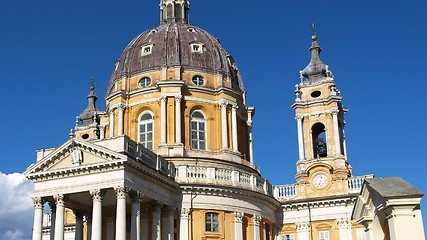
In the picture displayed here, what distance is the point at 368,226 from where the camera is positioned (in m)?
14.0

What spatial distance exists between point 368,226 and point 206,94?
97.4ft

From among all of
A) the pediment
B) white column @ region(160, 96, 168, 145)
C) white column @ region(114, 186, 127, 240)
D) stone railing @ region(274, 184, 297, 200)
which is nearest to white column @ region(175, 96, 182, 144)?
white column @ region(160, 96, 168, 145)

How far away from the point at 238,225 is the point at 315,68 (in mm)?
16589

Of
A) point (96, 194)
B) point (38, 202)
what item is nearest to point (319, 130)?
point (96, 194)

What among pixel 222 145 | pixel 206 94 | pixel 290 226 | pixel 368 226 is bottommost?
pixel 368 226

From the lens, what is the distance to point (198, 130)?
42344 mm

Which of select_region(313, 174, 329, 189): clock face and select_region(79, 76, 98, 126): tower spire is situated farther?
select_region(79, 76, 98, 126): tower spire

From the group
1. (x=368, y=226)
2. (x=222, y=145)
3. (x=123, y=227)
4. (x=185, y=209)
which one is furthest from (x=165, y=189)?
(x=368, y=226)

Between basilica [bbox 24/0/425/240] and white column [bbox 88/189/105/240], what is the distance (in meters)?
0.05

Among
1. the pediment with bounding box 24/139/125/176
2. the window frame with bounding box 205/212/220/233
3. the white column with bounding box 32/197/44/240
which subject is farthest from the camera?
the window frame with bounding box 205/212/220/233

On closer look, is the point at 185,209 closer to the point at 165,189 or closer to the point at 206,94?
the point at 165,189

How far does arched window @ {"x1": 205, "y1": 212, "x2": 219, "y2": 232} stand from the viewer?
36.5m

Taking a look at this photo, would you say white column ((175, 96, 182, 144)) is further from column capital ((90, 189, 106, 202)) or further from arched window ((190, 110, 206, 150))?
column capital ((90, 189, 106, 202))

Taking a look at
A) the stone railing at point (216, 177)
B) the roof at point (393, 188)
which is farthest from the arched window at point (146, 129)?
the roof at point (393, 188)
